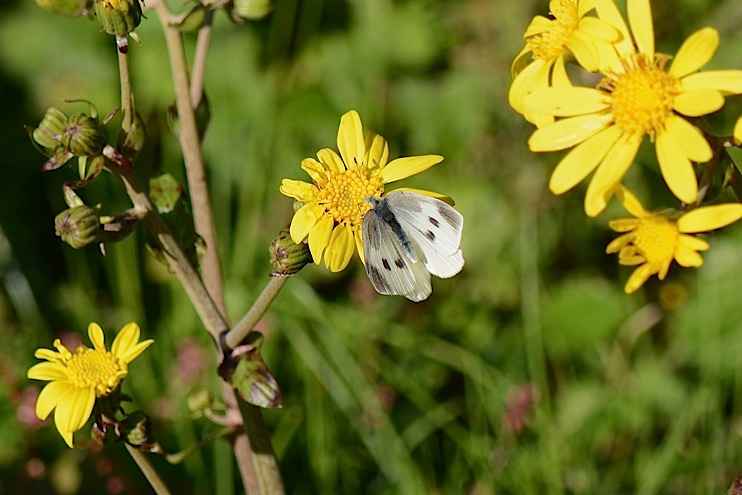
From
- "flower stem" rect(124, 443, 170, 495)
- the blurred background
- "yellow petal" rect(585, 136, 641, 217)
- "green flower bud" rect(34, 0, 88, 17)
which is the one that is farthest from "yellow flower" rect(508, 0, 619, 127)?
the blurred background

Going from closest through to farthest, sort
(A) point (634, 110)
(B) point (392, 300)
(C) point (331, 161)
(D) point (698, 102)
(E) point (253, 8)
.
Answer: (D) point (698, 102), (A) point (634, 110), (C) point (331, 161), (E) point (253, 8), (B) point (392, 300)

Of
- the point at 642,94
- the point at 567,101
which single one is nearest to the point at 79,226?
the point at 567,101

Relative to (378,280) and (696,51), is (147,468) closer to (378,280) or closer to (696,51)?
(378,280)

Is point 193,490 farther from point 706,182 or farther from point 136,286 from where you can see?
point 706,182

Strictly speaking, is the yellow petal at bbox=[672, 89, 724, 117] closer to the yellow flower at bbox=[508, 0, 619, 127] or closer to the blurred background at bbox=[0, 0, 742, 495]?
the yellow flower at bbox=[508, 0, 619, 127]

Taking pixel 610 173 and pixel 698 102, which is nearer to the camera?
pixel 698 102

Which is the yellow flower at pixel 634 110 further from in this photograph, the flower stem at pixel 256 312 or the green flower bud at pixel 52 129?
the green flower bud at pixel 52 129
